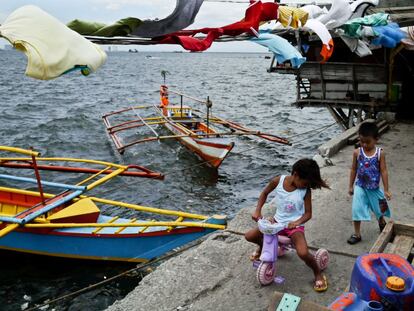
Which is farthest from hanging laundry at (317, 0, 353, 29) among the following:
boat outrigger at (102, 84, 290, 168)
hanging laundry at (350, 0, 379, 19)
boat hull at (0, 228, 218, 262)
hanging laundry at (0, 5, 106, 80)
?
boat outrigger at (102, 84, 290, 168)

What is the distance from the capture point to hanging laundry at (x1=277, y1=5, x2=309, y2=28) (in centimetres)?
556

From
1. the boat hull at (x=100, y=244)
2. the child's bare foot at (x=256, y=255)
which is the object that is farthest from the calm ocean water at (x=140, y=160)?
the child's bare foot at (x=256, y=255)

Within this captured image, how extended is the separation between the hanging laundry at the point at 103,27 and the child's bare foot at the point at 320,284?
3045mm

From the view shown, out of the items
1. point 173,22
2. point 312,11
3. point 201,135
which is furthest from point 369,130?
point 201,135

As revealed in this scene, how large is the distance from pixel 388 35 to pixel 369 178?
12.0ft

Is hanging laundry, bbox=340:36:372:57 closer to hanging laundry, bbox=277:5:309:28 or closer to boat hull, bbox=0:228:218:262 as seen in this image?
hanging laundry, bbox=277:5:309:28

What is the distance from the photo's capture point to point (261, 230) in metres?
4.34

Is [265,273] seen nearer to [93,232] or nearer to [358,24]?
[93,232]

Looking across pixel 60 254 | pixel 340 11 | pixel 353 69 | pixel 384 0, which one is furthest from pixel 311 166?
pixel 384 0

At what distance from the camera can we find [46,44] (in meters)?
3.16

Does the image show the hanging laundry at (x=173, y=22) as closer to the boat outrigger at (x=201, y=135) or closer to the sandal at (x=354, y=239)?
the sandal at (x=354, y=239)

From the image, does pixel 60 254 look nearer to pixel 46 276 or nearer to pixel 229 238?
pixel 46 276

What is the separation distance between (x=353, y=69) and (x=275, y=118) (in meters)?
15.8

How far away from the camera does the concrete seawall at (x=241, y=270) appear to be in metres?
4.45
